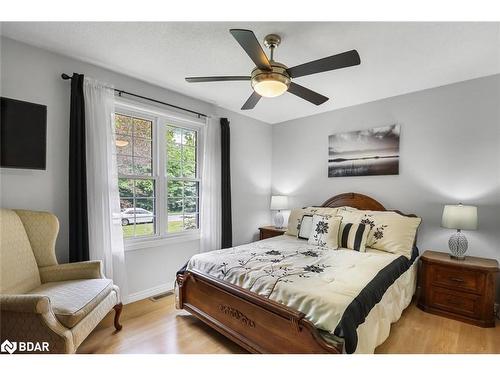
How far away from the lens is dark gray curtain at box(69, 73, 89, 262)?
2.20m

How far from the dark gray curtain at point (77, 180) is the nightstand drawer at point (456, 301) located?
346cm

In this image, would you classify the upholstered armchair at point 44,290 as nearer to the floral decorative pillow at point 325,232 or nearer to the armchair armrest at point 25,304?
the armchair armrest at point 25,304

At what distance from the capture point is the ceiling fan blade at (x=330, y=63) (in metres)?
1.49

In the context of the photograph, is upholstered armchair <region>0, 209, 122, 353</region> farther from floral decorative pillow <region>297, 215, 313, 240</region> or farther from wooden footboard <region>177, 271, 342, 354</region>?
floral decorative pillow <region>297, 215, 313, 240</region>

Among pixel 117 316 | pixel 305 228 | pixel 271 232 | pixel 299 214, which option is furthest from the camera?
pixel 271 232

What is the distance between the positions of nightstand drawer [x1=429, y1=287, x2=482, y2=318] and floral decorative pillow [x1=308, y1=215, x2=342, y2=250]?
1057mm

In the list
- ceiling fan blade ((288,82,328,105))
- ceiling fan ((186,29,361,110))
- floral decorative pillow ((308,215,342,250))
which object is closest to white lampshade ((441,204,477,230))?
floral decorative pillow ((308,215,342,250))

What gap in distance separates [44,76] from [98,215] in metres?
1.34

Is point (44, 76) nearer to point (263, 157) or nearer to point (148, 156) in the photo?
point (148, 156)

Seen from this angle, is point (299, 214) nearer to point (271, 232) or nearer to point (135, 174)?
point (271, 232)

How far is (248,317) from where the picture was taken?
1.75 m

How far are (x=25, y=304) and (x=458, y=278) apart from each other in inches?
137

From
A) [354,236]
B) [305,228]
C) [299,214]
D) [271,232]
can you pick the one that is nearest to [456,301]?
[354,236]
